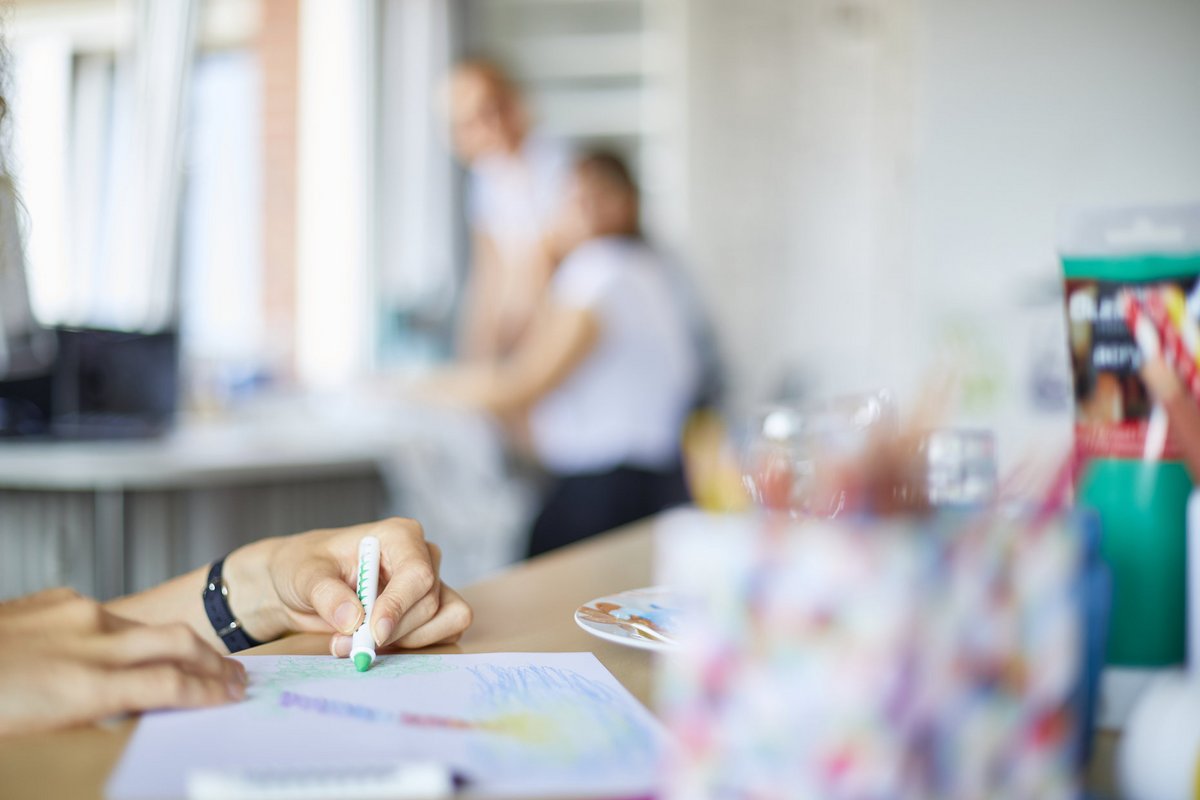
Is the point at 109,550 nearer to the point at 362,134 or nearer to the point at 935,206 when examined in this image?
the point at 935,206

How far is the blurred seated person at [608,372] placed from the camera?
2.84 m

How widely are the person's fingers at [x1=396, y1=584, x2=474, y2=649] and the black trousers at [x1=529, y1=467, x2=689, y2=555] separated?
1777mm

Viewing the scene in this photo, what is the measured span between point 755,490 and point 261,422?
117 inches


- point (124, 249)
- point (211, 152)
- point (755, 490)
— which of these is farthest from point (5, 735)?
point (211, 152)

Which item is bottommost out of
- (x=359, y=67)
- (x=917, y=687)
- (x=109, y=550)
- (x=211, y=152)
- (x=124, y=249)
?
(x=109, y=550)

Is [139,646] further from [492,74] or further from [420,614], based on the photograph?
[492,74]

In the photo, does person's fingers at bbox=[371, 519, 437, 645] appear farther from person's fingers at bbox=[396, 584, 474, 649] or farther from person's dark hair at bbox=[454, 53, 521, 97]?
person's dark hair at bbox=[454, 53, 521, 97]

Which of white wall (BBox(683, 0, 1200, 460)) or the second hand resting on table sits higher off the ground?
white wall (BBox(683, 0, 1200, 460))

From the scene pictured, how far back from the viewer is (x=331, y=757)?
0.51 m

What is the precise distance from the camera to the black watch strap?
82 cm

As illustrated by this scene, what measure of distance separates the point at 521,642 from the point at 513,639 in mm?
12

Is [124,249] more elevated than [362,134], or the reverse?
[362,134]

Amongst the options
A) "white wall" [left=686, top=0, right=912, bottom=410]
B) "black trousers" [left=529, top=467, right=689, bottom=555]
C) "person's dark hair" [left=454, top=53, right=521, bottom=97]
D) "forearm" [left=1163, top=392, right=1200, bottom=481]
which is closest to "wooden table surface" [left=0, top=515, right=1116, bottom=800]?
"forearm" [left=1163, top=392, right=1200, bottom=481]

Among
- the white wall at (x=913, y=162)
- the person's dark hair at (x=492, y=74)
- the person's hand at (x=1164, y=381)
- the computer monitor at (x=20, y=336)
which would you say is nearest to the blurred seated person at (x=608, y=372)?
the person's dark hair at (x=492, y=74)
